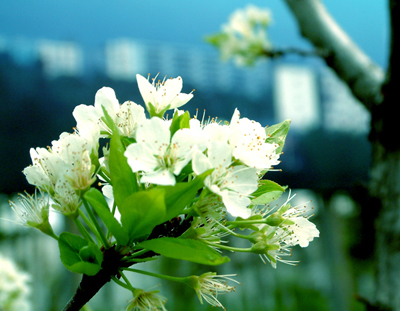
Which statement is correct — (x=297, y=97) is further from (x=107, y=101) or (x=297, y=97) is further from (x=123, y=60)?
(x=107, y=101)

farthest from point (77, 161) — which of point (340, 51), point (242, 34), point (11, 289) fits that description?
point (242, 34)

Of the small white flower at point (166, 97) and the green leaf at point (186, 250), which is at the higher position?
the small white flower at point (166, 97)

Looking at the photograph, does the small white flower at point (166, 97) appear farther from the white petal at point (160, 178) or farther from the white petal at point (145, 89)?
the white petal at point (160, 178)

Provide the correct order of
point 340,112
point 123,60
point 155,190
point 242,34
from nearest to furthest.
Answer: point 155,190
point 242,34
point 123,60
point 340,112

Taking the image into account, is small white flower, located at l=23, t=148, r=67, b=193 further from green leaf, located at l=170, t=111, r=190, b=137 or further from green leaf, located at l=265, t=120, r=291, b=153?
green leaf, located at l=265, t=120, r=291, b=153

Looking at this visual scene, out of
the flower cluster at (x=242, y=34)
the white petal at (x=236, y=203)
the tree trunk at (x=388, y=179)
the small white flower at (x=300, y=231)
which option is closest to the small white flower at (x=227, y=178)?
the white petal at (x=236, y=203)

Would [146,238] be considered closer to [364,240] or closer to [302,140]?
[302,140]

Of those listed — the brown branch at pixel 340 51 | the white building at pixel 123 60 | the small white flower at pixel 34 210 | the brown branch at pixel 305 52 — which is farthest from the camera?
the white building at pixel 123 60
